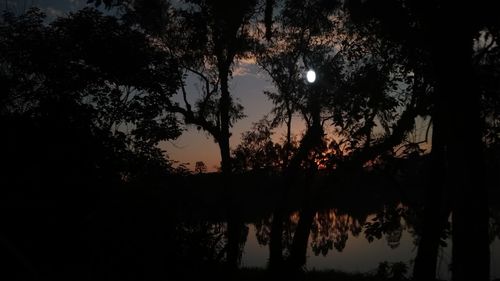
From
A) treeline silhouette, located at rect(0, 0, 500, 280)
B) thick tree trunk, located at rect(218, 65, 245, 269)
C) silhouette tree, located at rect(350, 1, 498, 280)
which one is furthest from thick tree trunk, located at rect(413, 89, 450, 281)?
thick tree trunk, located at rect(218, 65, 245, 269)

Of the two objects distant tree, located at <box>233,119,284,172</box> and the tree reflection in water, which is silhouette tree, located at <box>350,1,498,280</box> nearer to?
the tree reflection in water

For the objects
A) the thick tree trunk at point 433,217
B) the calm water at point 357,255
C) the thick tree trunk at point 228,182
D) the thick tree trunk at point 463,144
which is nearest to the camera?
the thick tree trunk at point 463,144

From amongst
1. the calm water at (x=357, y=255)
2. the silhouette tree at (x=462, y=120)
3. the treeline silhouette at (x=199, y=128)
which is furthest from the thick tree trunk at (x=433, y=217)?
the calm water at (x=357, y=255)

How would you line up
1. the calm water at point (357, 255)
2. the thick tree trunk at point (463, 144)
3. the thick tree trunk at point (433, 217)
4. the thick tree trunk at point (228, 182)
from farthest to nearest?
the calm water at point (357, 255) → the thick tree trunk at point (228, 182) → the thick tree trunk at point (433, 217) → the thick tree trunk at point (463, 144)

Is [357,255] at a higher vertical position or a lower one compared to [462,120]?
lower

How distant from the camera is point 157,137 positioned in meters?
17.4

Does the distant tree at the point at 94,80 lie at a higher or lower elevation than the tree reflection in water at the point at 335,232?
higher

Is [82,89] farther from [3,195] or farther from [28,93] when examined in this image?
[3,195]

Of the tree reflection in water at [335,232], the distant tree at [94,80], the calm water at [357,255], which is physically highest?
the distant tree at [94,80]

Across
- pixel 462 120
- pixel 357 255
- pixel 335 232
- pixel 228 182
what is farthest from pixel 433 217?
pixel 335 232

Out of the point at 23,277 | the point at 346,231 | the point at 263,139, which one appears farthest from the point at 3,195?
the point at 346,231

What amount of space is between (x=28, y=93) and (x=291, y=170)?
11475 mm

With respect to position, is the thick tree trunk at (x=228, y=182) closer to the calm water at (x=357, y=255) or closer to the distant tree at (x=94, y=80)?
the distant tree at (x=94, y=80)

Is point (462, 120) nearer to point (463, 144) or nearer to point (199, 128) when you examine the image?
point (463, 144)
